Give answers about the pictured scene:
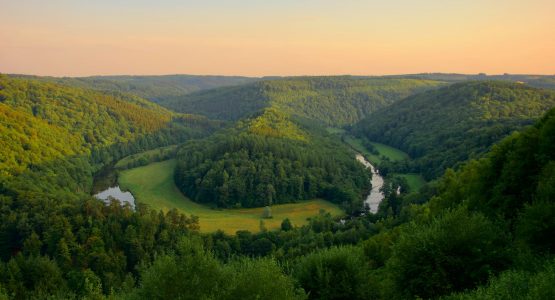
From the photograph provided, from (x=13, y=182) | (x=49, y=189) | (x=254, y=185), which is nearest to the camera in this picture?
(x=13, y=182)

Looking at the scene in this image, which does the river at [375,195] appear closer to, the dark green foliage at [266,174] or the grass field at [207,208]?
the dark green foliage at [266,174]

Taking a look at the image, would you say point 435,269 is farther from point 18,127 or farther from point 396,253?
point 18,127

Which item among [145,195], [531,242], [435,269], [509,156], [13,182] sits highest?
[509,156]

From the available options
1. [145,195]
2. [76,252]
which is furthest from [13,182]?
[76,252]

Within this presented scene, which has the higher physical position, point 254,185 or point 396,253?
point 396,253

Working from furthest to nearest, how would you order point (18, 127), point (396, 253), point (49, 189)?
point (18, 127) → point (49, 189) → point (396, 253)

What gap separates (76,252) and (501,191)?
73.1 meters

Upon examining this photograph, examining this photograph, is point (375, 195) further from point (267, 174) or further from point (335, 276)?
point (335, 276)

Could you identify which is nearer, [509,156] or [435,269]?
[435,269]

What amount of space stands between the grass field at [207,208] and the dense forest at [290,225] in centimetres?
474

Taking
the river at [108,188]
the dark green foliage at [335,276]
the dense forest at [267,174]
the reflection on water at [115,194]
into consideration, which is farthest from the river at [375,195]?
the dark green foliage at [335,276]

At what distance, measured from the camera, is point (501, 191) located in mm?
48406

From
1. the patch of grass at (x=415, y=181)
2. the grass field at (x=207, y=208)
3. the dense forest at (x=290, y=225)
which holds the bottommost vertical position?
the grass field at (x=207, y=208)

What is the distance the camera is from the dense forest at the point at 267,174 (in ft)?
450
